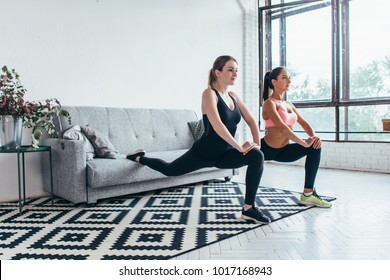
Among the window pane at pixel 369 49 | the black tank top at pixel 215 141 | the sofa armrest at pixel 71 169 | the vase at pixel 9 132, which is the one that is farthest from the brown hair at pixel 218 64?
the window pane at pixel 369 49

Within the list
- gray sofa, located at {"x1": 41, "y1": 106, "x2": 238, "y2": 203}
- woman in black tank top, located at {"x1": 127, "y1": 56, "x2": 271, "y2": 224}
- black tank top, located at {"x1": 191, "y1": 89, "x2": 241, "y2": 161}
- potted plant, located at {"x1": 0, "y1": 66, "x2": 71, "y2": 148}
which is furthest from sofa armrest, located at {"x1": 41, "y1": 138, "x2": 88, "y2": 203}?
black tank top, located at {"x1": 191, "y1": 89, "x2": 241, "y2": 161}

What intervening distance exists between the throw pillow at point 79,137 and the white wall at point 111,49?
2.01 ft

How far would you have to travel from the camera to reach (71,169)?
9.61 ft

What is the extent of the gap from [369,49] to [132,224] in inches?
160

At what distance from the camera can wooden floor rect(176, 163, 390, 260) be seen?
6.21ft

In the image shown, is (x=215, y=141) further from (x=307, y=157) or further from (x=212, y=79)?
(x=307, y=157)

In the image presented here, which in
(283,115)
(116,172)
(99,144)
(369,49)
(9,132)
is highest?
(369,49)

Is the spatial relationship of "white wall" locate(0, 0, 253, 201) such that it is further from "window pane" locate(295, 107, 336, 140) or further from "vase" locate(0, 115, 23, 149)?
"window pane" locate(295, 107, 336, 140)

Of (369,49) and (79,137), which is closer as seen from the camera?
(79,137)

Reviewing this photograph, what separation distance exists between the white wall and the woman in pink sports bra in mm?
1893

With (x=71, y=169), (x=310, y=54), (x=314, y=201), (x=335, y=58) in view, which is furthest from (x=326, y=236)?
(x=310, y=54)

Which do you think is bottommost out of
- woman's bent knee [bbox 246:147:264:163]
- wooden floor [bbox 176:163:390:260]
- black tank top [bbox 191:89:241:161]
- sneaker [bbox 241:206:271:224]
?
wooden floor [bbox 176:163:390:260]

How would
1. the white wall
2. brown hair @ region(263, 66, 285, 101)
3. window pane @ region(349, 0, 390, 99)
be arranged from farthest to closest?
window pane @ region(349, 0, 390, 99) < the white wall < brown hair @ region(263, 66, 285, 101)

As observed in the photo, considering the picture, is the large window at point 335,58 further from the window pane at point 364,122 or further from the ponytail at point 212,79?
the ponytail at point 212,79
